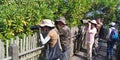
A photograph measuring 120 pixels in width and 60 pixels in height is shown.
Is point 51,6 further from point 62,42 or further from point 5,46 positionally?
point 5,46

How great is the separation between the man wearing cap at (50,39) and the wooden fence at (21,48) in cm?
68

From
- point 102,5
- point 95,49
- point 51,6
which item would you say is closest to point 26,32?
point 51,6

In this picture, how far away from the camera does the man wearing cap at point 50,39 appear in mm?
6749

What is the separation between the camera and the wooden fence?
6.41 metres

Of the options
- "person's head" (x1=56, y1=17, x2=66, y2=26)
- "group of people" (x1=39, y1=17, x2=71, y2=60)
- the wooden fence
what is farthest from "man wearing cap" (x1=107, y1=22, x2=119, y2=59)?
"group of people" (x1=39, y1=17, x2=71, y2=60)

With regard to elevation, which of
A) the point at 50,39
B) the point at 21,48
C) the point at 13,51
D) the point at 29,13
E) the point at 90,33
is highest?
the point at 29,13

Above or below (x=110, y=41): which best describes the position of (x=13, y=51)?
above

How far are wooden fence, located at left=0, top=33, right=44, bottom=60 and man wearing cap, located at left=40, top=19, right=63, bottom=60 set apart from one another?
0.68m

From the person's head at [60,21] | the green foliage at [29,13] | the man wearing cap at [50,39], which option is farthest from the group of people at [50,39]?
the person's head at [60,21]

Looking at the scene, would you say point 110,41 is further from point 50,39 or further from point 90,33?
point 50,39

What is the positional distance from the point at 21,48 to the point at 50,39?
0.90 meters

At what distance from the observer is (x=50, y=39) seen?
6.86m

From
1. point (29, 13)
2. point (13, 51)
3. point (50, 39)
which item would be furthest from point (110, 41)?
point (13, 51)

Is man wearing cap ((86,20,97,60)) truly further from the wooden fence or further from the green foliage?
the wooden fence
